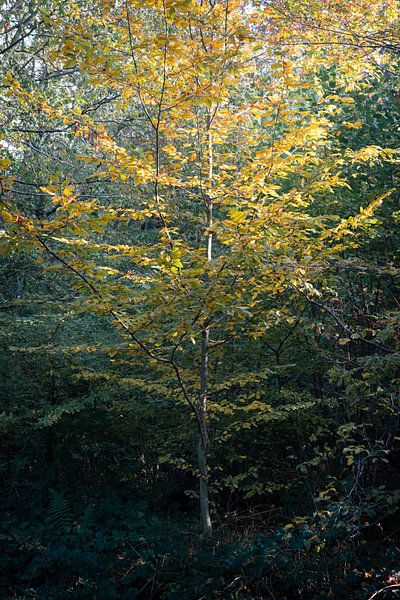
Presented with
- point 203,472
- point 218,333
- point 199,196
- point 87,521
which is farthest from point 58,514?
point 199,196

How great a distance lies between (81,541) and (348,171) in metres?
3.79

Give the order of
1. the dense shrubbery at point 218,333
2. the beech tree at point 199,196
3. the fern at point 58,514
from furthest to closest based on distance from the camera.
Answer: the fern at point 58,514 < the dense shrubbery at point 218,333 < the beech tree at point 199,196

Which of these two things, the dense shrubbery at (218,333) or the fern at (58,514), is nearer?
the dense shrubbery at (218,333)

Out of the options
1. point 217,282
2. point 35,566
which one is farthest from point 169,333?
point 35,566

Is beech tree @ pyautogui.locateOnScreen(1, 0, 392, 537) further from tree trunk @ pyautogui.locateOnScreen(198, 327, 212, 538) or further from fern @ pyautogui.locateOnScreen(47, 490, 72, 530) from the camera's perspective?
fern @ pyautogui.locateOnScreen(47, 490, 72, 530)

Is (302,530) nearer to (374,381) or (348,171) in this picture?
(374,381)

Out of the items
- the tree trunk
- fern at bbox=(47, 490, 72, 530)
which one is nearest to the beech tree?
the tree trunk

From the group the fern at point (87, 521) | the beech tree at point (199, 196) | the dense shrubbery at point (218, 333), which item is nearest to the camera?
the beech tree at point (199, 196)

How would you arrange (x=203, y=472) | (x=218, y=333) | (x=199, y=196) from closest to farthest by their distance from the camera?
(x=203, y=472)
(x=199, y=196)
(x=218, y=333)

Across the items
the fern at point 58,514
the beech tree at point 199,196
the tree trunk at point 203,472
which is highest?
the beech tree at point 199,196

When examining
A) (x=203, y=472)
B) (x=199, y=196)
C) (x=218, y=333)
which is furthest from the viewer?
(x=218, y=333)

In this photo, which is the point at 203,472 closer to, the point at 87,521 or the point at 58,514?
the point at 87,521

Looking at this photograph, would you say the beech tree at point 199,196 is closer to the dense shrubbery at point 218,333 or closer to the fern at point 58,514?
the dense shrubbery at point 218,333

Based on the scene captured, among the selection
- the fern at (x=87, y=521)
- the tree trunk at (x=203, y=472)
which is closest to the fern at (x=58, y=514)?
the fern at (x=87, y=521)
